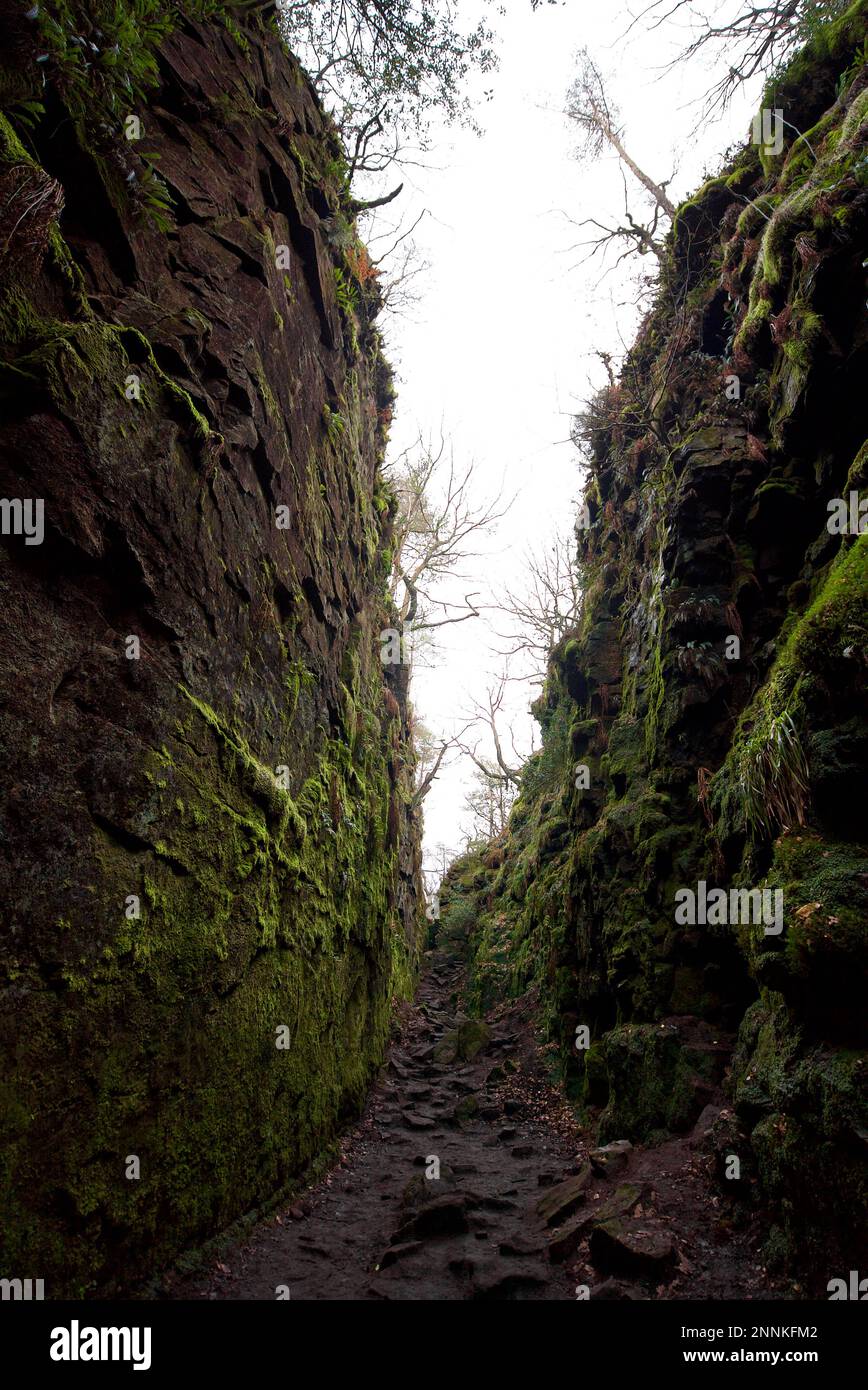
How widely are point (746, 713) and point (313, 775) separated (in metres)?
4.86

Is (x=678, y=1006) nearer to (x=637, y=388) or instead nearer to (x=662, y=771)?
(x=662, y=771)

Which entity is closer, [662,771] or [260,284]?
[260,284]

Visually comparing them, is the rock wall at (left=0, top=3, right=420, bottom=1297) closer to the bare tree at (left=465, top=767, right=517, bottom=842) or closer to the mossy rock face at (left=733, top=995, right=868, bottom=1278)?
the mossy rock face at (left=733, top=995, right=868, bottom=1278)

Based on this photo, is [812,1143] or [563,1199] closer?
[812,1143]

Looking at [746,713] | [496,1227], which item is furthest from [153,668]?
[746,713]

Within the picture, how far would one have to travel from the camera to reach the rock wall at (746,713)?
13.4 feet

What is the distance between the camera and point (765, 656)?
7039mm

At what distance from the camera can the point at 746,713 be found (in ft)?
22.1

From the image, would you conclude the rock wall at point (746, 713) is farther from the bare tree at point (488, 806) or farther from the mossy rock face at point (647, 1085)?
the bare tree at point (488, 806)

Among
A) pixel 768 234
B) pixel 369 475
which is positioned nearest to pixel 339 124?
pixel 369 475

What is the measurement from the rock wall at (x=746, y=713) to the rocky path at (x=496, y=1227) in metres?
0.50

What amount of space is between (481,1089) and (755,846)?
632 centimetres

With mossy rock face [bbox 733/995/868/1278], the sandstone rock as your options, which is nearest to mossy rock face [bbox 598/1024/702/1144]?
the sandstone rock

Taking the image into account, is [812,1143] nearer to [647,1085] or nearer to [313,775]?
[647,1085]
